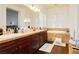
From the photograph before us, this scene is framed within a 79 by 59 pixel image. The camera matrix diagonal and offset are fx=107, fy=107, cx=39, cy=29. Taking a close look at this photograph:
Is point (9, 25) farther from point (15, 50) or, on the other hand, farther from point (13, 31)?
point (15, 50)

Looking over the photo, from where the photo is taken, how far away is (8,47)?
1521 millimetres

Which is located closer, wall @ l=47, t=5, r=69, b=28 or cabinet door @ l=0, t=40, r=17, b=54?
cabinet door @ l=0, t=40, r=17, b=54

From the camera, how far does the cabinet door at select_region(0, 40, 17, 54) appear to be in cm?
139

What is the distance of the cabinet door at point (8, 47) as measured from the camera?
54.9 inches

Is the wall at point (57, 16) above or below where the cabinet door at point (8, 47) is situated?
above

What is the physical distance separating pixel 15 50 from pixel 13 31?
0.77 meters

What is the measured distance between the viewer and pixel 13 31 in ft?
7.87

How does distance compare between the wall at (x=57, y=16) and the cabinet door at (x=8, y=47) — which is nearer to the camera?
the cabinet door at (x=8, y=47)

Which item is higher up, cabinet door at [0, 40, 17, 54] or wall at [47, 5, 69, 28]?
wall at [47, 5, 69, 28]

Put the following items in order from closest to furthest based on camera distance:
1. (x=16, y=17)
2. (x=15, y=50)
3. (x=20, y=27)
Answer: (x=15, y=50)
(x=16, y=17)
(x=20, y=27)

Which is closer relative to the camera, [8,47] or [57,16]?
[8,47]

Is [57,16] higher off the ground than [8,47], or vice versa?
[57,16]
